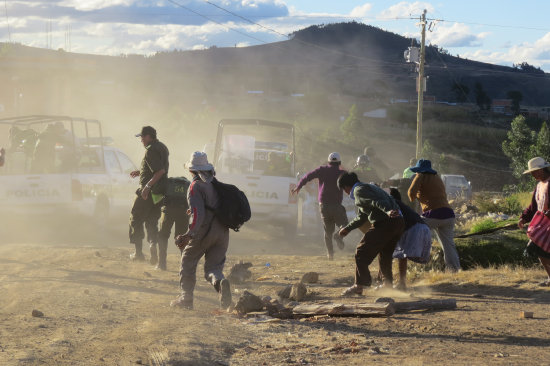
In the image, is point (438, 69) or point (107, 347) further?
point (438, 69)

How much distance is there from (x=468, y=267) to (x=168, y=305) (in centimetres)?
457

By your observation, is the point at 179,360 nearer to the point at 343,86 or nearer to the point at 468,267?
the point at 468,267

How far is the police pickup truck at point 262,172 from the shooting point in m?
17.8

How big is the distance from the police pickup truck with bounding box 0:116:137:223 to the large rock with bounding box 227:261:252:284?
19.2ft

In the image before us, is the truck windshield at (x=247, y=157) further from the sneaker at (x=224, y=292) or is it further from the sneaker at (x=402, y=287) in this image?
the sneaker at (x=224, y=292)

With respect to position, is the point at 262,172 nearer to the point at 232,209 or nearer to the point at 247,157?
the point at 247,157

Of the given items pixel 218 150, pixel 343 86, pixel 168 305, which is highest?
pixel 343 86

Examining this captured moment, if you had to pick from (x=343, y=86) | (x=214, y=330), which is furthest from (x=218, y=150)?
(x=343, y=86)

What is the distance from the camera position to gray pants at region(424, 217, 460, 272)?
10.8 meters

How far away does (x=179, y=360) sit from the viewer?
6711 mm

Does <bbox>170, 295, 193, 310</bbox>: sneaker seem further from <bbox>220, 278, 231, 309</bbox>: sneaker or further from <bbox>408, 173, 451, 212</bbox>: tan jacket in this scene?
<bbox>408, 173, 451, 212</bbox>: tan jacket

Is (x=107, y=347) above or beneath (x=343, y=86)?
beneath

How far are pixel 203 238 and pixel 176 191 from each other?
115 inches

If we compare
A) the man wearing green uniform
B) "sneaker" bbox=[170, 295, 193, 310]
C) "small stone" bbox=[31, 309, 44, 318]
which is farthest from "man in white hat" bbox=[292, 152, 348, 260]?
"small stone" bbox=[31, 309, 44, 318]
